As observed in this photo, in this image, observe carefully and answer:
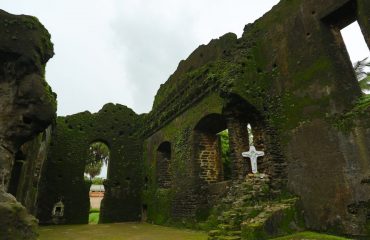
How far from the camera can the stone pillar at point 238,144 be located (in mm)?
8380

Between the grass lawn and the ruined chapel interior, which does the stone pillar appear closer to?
the ruined chapel interior

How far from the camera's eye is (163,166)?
1418 centimetres

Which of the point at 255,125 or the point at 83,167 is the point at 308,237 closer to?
the point at 255,125

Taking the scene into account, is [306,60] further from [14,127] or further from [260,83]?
[14,127]

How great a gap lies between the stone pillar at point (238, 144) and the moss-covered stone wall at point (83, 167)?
8.65 meters

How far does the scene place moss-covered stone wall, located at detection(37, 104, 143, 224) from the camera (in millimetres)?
14547

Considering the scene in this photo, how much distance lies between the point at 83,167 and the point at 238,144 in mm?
9636

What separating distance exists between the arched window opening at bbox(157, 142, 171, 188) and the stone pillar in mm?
5421

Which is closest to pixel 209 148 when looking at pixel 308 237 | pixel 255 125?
pixel 255 125

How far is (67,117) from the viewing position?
52.2 ft

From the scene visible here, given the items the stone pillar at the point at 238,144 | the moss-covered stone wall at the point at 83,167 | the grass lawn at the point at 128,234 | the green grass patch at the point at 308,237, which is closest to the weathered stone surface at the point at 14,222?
the grass lawn at the point at 128,234

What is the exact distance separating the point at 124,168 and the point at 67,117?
4.01 m

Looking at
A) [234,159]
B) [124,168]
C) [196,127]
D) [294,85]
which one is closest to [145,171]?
[124,168]

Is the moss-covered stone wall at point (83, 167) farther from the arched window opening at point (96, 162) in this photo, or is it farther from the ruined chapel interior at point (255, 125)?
the arched window opening at point (96, 162)
